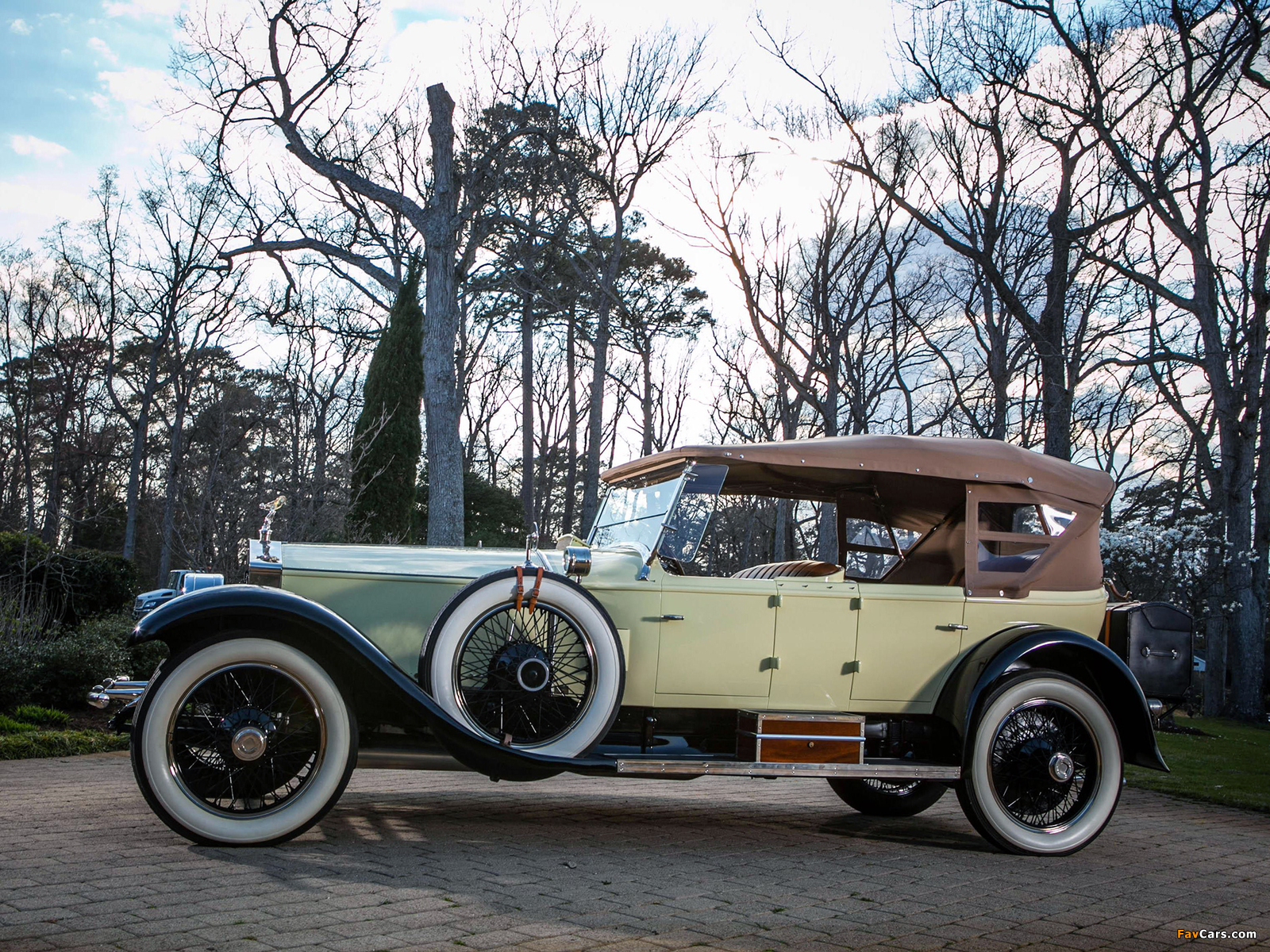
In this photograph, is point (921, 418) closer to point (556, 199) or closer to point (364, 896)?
point (556, 199)

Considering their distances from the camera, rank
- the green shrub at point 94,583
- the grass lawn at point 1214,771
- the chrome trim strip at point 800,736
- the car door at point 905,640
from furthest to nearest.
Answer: the green shrub at point 94,583, the grass lawn at point 1214,771, the car door at point 905,640, the chrome trim strip at point 800,736

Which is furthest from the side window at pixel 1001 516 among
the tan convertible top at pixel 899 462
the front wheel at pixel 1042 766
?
the front wheel at pixel 1042 766

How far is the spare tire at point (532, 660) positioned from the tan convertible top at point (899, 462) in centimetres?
115

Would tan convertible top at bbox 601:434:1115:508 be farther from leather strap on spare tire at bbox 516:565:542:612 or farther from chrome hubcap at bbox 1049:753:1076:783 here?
chrome hubcap at bbox 1049:753:1076:783

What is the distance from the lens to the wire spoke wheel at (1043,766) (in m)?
5.51

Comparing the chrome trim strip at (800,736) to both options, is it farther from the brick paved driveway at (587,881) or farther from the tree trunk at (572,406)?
the tree trunk at (572,406)

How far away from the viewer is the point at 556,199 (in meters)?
18.0

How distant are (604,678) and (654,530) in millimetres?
1036

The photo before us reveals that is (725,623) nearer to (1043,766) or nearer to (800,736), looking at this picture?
(800,736)

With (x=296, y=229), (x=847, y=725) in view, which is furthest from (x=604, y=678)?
(x=296, y=229)

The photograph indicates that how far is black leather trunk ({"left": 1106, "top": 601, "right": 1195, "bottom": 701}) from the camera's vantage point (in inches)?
226

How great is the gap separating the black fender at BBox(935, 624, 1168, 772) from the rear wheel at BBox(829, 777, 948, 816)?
123 centimetres

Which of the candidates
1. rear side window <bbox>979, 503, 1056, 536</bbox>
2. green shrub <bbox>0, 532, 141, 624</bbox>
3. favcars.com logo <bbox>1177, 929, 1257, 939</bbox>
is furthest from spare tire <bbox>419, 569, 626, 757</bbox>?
green shrub <bbox>0, 532, 141, 624</bbox>

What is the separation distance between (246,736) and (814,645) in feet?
9.62
